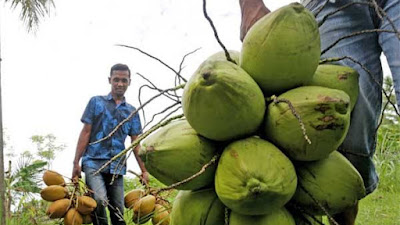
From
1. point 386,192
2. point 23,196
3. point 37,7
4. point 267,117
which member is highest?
point 37,7

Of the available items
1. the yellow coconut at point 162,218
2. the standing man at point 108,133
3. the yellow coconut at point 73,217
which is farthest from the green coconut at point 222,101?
the standing man at point 108,133

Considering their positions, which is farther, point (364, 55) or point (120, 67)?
point (120, 67)

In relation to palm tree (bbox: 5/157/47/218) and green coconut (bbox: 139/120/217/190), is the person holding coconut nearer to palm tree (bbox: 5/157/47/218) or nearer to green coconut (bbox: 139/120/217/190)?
green coconut (bbox: 139/120/217/190)

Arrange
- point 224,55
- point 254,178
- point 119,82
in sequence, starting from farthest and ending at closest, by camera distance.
Answer: point 119,82, point 224,55, point 254,178

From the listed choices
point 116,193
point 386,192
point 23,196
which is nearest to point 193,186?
point 116,193

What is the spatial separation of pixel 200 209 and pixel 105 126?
11.2 ft

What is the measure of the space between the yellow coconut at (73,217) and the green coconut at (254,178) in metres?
2.87

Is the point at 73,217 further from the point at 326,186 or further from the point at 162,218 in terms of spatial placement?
the point at 326,186

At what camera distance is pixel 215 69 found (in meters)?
1.06

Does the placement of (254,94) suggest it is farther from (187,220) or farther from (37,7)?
(37,7)

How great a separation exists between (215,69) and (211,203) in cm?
30

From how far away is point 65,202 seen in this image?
3.83 meters

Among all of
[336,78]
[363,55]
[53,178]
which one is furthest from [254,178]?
[53,178]

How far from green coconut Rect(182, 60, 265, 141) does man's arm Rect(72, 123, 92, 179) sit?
3.49 meters
